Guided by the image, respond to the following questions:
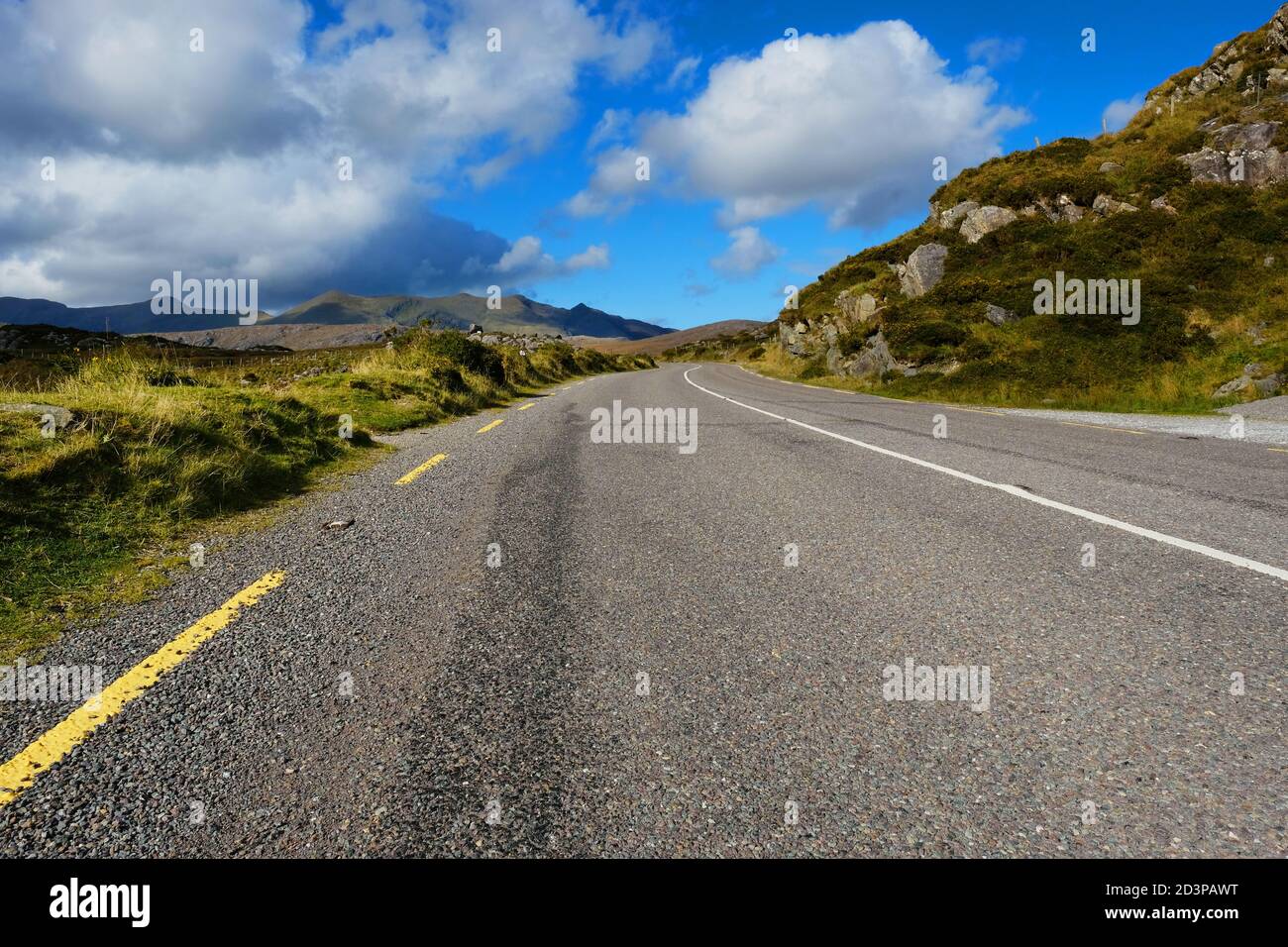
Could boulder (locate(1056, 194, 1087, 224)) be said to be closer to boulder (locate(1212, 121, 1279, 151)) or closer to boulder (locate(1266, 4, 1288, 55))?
boulder (locate(1212, 121, 1279, 151))

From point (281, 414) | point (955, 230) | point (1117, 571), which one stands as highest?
point (955, 230)

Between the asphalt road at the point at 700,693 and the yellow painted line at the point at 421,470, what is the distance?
5.31 feet

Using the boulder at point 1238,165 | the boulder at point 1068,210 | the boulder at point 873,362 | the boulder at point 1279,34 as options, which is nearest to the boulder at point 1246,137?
the boulder at point 1238,165

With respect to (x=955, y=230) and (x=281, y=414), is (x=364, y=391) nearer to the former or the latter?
(x=281, y=414)

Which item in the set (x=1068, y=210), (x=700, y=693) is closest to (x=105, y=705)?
(x=700, y=693)

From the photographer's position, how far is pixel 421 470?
8164 mm

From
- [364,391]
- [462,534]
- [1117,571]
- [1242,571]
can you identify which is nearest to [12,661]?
[462,534]

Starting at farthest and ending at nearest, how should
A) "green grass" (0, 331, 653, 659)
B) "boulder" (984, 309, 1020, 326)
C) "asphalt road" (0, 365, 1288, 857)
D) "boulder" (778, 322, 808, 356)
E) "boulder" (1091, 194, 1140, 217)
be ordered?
"boulder" (778, 322, 808, 356) < "boulder" (1091, 194, 1140, 217) < "boulder" (984, 309, 1020, 326) < "green grass" (0, 331, 653, 659) < "asphalt road" (0, 365, 1288, 857)

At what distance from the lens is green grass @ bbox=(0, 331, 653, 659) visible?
13.4 ft

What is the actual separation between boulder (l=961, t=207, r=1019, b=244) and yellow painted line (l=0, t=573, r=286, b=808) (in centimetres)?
3193

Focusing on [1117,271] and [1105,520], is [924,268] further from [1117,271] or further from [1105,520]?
[1105,520]

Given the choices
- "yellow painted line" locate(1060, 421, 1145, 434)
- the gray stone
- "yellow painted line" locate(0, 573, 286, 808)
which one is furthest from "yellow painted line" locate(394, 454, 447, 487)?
"yellow painted line" locate(1060, 421, 1145, 434)
